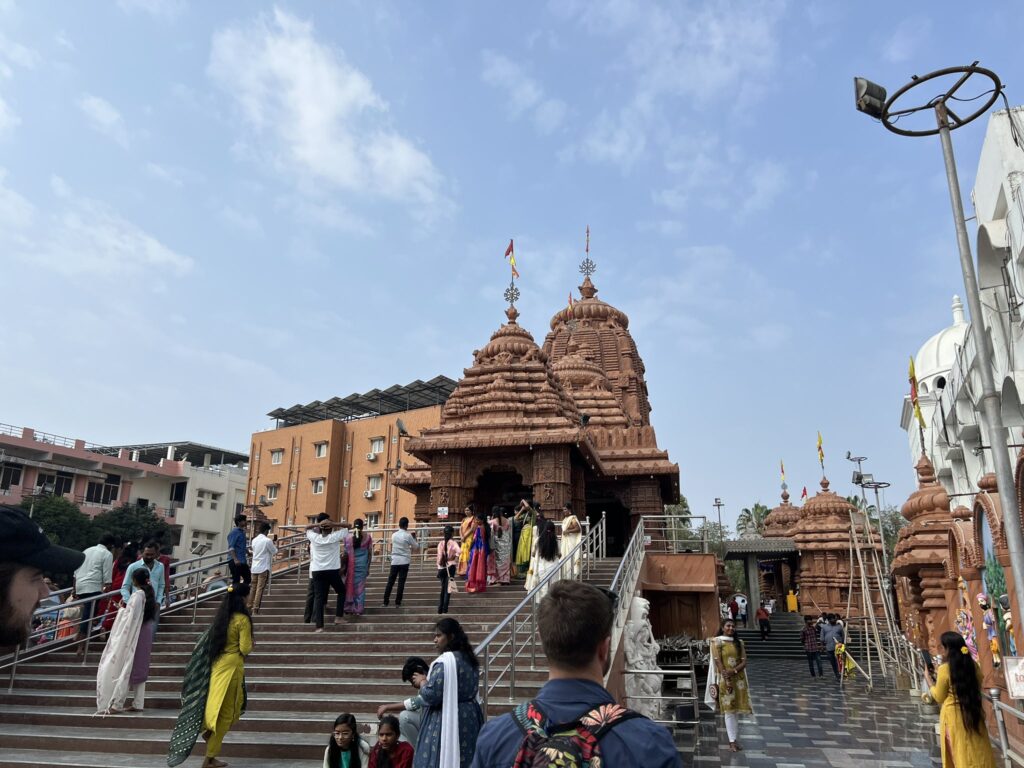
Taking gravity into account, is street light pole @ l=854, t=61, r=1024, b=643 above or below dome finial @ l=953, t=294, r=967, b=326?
below

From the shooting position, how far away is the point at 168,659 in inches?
374

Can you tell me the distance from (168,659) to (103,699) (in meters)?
1.86

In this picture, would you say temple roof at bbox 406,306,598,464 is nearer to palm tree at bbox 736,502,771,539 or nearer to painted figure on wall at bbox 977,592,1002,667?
painted figure on wall at bbox 977,592,1002,667

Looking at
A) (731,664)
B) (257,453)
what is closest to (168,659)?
(731,664)

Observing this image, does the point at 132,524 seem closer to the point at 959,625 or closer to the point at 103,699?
the point at 103,699

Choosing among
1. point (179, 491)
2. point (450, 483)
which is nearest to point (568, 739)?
point (450, 483)

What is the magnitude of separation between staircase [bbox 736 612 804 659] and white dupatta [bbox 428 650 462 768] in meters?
23.6

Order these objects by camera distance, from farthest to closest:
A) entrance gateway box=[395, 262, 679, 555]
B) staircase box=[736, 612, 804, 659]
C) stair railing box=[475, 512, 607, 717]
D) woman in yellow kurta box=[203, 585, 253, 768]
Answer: staircase box=[736, 612, 804, 659]
entrance gateway box=[395, 262, 679, 555]
stair railing box=[475, 512, 607, 717]
woman in yellow kurta box=[203, 585, 253, 768]

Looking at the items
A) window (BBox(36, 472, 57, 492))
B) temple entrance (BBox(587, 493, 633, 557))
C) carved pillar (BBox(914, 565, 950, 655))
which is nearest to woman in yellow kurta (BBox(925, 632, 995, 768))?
carved pillar (BBox(914, 565, 950, 655))

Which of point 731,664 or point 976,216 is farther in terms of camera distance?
point 976,216

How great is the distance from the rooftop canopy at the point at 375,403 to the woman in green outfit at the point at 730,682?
34970mm

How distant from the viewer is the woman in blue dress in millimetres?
4418

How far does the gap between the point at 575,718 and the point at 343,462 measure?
4309 cm

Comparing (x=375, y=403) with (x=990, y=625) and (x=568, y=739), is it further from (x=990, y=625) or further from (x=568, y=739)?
(x=568, y=739)
